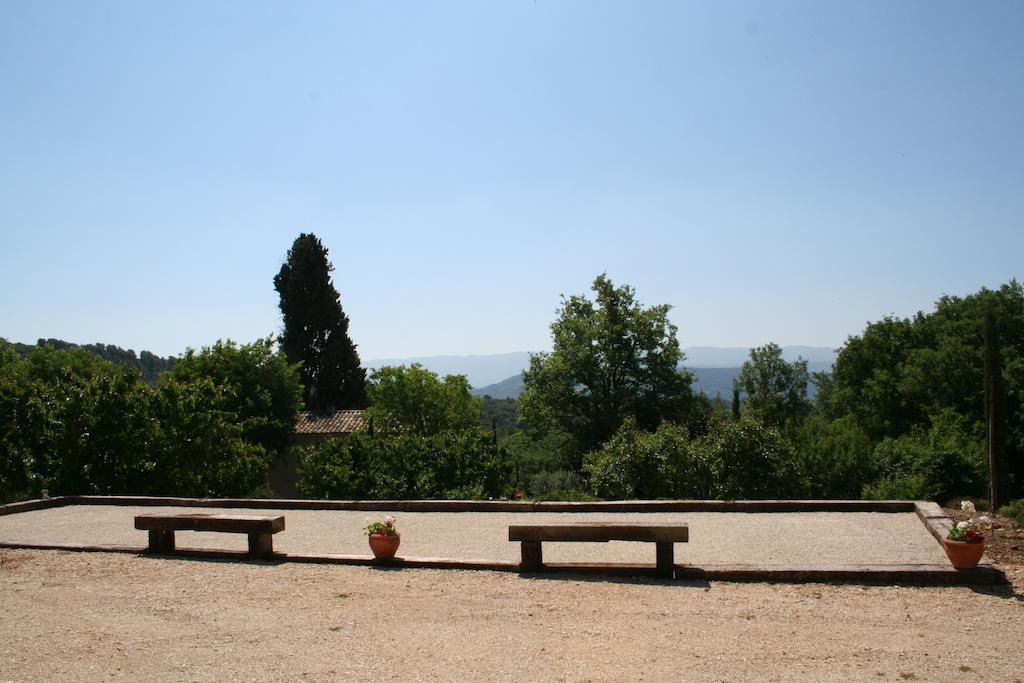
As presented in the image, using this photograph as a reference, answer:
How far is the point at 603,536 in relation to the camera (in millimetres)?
6797

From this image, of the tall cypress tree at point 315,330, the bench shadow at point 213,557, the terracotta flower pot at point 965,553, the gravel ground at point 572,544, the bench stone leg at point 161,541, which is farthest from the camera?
the tall cypress tree at point 315,330

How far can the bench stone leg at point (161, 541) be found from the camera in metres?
7.98

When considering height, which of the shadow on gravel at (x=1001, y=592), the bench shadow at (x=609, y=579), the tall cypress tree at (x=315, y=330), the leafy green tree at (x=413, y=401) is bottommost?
the bench shadow at (x=609, y=579)

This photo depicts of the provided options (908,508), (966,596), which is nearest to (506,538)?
(966,596)

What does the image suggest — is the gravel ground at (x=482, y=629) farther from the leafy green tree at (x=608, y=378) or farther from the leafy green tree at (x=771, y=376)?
the leafy green tree at (x=771, y=376)

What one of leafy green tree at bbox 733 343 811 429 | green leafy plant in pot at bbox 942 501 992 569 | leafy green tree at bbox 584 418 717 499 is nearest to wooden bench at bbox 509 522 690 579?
green leafy plant in pot at bbox 942 501 992 569

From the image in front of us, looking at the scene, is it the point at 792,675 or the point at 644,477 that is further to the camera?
the point at 644,477

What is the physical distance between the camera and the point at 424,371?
91.5ft

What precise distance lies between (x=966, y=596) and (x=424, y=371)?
902 inches

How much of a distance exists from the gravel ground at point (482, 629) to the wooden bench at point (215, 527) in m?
0.53

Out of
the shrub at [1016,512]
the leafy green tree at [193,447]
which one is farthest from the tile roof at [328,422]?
the shrub at [1016,512]

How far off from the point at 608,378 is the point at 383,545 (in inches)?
1048

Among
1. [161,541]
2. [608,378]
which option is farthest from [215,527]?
[608,378]

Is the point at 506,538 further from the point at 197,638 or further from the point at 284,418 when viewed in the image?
the point at 284,418
